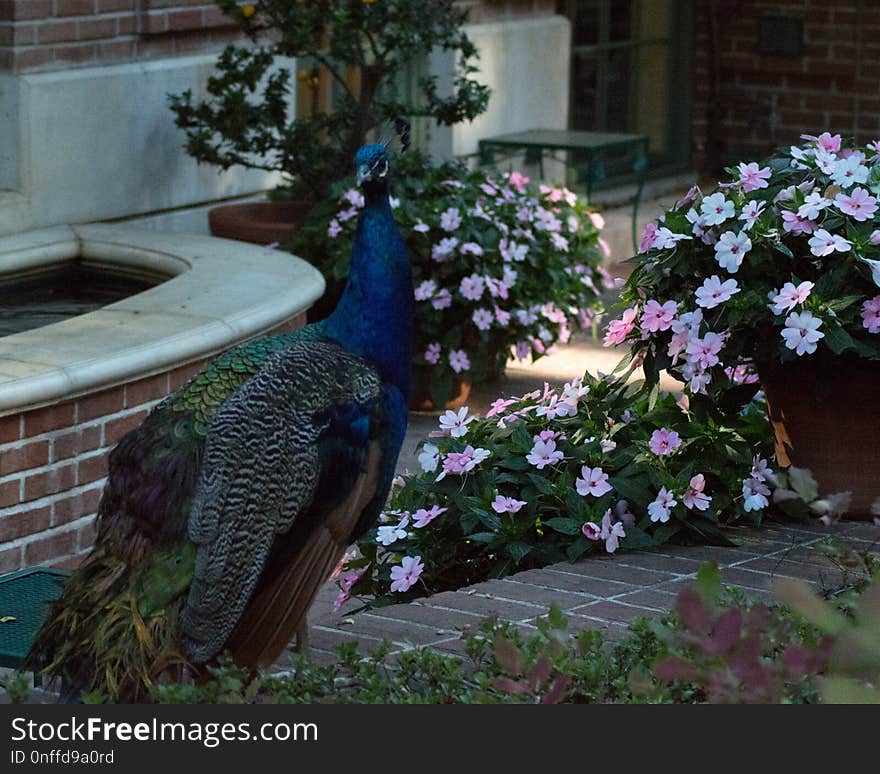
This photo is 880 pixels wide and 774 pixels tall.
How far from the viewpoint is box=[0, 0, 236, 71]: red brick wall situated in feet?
23.6

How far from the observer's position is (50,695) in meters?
3.63

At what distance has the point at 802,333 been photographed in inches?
170

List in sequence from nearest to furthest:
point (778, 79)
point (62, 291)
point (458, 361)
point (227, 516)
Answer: point (227, 516), point (62, 291), point (458, 361), point (778, 79)

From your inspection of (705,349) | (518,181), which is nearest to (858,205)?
(705,349)

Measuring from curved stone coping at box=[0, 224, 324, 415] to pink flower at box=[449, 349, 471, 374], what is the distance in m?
0.99

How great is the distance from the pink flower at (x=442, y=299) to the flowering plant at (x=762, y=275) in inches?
108

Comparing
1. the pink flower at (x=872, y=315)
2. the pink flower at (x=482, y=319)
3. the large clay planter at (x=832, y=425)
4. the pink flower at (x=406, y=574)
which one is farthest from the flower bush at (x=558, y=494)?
the pink flower at (x=482, y=319)

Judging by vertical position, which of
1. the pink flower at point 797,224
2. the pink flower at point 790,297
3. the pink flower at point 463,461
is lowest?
the pink flower at point 463,461

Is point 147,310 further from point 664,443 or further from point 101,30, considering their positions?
point 101,30

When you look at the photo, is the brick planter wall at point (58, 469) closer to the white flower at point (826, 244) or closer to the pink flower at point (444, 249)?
the white flower at point (826, 244)

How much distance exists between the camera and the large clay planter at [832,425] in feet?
15.0

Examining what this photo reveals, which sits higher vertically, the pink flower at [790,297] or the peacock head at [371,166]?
the peacock head at [371,166]

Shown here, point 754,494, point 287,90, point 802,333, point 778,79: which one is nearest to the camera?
Result: point 802,333

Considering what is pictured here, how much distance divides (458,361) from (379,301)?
11.5 ft
